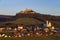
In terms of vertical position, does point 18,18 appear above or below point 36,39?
below

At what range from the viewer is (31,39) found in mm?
14539

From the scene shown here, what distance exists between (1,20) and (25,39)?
135 ft

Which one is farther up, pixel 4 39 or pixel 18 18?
pixel 4 39

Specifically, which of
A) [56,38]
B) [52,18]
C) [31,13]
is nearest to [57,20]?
[52,18]

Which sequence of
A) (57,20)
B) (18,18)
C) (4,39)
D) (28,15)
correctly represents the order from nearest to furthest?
1. (4,39)
2. (57,20)
3. (18,18)
4. (28,15)

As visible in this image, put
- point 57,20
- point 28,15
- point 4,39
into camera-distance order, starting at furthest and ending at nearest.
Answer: point 28,15
point 57,20
point 4,39

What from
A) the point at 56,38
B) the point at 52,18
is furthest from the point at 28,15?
the point at 56,38

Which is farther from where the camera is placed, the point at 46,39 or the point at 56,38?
the point at 56,38

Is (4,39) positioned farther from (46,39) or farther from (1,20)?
(1,20)

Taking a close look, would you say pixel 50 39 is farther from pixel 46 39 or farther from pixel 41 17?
pixel 41 17

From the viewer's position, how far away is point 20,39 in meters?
14.2

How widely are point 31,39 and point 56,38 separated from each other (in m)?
2.40

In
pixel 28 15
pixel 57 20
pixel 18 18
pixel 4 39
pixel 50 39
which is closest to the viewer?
pixel 4 39

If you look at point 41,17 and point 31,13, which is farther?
point 31,13
